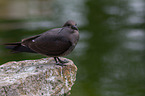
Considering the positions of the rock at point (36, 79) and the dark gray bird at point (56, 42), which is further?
the dark gray bird at point (56, 42)

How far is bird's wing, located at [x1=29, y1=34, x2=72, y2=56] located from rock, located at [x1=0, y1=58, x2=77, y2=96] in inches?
13.6

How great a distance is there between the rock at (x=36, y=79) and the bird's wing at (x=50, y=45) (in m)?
0.35

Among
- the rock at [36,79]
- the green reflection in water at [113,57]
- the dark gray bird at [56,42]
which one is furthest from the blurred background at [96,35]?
the dark gray bird at [56,42]

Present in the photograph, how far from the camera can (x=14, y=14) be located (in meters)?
21.0

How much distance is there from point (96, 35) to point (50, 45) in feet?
35.4

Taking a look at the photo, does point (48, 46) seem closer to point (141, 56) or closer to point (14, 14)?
point (141, 56)

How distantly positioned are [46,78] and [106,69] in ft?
24.0

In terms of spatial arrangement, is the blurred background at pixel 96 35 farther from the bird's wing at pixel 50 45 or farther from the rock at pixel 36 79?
the bird's wing at pixel 50 45

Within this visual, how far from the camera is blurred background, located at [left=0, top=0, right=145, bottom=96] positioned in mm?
11742

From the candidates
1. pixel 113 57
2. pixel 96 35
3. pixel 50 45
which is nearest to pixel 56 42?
pixel 50 45

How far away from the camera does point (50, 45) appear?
589cm

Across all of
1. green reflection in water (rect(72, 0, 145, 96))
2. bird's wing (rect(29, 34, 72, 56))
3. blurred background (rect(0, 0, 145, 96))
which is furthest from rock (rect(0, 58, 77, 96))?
green reflection in water (rect(72, 0, 145, 96))

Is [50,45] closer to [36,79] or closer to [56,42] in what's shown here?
[56,42]

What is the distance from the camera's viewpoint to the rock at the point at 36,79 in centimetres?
539
